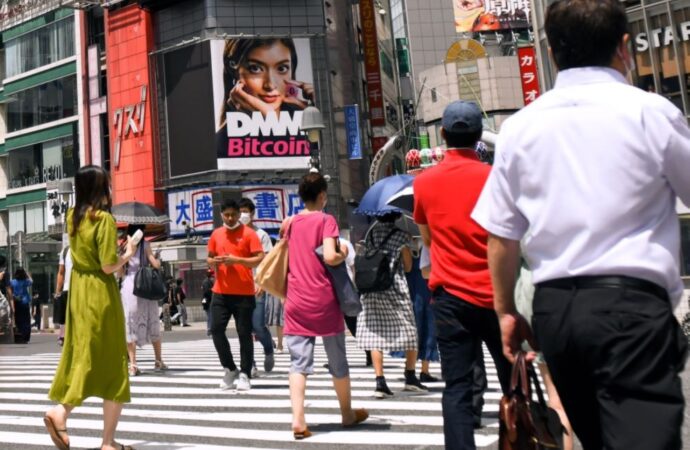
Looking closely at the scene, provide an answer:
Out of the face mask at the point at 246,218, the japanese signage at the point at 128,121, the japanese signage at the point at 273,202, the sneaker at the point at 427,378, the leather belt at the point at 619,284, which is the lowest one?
the sneaker at the point at 427,378

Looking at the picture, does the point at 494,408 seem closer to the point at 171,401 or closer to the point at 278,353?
the point at 171,401

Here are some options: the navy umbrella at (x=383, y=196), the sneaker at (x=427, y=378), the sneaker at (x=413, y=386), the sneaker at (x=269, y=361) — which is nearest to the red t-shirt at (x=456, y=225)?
the navy umbrella at (x=383, y=196)

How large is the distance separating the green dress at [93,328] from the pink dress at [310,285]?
1106mm

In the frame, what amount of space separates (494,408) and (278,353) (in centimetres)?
734

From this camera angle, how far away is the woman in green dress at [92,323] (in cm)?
524

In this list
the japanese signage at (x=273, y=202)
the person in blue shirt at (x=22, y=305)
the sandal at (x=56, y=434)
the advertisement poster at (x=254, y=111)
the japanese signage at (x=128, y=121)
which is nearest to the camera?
the sandal at (x=56, y=434)

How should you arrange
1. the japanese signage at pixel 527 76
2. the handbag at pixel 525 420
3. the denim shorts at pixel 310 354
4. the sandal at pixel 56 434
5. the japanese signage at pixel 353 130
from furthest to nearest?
1. the japanese signage at pixel 353 130
2. the japanese signage at pixel 527 76
3. the denim shorts at pixel 310 354
4. the sandal at pixel 56 434
5. the handbag at pixel 525 420

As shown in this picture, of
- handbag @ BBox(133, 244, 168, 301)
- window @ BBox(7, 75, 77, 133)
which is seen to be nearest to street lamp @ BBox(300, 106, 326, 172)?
handbag @ BBox(133, 244, 168, 301)

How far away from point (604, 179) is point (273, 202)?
130 ft

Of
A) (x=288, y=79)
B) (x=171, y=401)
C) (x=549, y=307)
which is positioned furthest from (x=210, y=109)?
(x=549, y=307)

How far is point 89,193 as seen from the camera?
5477mm

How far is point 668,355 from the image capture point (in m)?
2.25

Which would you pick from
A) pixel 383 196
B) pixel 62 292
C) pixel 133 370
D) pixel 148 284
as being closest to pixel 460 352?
pixel 383 196

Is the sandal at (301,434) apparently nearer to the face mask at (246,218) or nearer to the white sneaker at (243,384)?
the white sneaker at (243,384)
